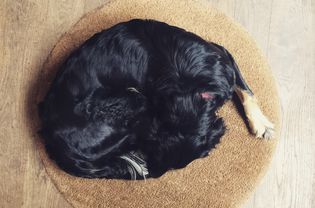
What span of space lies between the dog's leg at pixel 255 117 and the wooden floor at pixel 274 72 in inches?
5.3

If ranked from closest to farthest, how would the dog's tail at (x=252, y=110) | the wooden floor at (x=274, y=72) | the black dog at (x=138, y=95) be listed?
the black dog at (x=138, y=95) < the dog's tail at (x=252, y=110) < the wooden floor at (x=274, y=72)

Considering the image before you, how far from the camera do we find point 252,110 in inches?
75.8

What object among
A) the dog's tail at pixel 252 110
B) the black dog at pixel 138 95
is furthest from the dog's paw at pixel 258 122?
the black dog at pixel 138 95

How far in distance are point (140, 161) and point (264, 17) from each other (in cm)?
90

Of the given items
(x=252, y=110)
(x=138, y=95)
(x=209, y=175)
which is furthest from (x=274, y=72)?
(x=138, y=95)

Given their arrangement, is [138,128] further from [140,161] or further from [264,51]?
[264,51]

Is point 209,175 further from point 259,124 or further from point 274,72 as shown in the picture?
point 274,72

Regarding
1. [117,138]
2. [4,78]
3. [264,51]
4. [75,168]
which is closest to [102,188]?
[75,168]

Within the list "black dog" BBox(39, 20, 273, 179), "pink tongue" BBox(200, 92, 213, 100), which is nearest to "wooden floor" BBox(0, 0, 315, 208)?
"black dog" BBox(39, 20, 273, 179)

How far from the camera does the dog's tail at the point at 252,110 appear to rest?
1.86 m

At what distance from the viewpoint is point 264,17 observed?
2133 millimetres

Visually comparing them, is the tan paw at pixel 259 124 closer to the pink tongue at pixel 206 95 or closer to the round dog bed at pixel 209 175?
the round dog bed at pixel 209 175

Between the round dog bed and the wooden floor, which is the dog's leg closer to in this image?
the round dog bed

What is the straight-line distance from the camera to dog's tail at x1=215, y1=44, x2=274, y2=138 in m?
1.86
